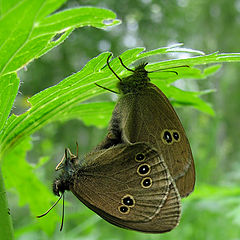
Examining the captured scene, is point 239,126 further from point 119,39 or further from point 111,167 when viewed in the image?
point 111,167

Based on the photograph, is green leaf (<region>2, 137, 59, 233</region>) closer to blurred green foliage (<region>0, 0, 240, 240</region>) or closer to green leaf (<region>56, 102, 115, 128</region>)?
blurred green foliage (<region>0, 0, 240, 240</region>)

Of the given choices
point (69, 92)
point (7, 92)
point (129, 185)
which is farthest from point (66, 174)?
point (7, 92)

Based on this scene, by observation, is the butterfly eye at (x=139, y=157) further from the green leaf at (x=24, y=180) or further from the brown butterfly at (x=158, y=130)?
the green leaf at (x=24, y=180)

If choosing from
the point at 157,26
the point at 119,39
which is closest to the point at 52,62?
the point at 119,39

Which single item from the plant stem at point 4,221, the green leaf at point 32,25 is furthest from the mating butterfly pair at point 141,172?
the green leaf at point 32,25

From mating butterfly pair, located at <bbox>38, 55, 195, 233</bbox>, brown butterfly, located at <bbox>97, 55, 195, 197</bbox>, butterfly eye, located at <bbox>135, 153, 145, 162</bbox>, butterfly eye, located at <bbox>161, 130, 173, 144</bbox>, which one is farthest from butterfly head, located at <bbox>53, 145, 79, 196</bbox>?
butterfly eye, located at <bbox>161, 130, 173, 144</bbox>

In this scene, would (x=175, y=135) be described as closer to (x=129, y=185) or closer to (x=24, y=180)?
(x=129, y=185)

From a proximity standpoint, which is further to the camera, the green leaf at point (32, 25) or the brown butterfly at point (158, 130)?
the brown butterfly at point (158, 130)
